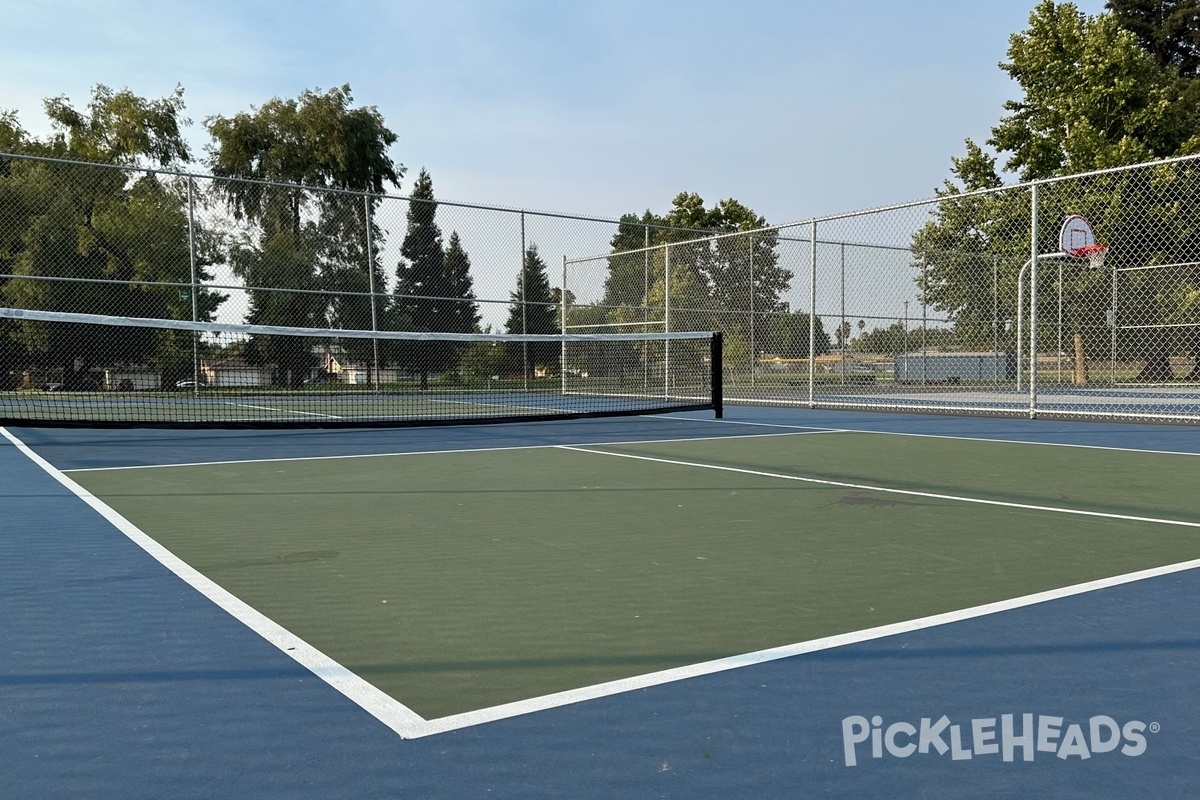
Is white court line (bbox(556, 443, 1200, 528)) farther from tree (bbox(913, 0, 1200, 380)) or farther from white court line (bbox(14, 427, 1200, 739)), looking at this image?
tree (bbox(913, 0, 1200, 380))

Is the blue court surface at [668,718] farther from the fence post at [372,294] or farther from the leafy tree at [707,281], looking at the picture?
the leafy tree at [707,281]

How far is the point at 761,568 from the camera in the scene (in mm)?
4008

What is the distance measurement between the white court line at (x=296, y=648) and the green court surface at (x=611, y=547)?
0.05 meters

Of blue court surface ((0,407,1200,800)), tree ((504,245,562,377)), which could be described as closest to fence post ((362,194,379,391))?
tree ((504,245,562,377))

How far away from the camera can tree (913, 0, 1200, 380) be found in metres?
23.4

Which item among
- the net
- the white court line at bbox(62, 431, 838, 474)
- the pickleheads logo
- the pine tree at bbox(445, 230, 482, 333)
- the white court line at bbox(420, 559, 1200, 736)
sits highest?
the pine tree at bbox(445, 230, 482, 333)

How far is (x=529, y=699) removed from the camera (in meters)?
2.47

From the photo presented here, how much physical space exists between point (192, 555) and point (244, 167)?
36.6m

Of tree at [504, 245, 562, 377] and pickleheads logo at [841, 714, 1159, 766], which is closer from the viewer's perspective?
pickleheads logo at [841, 714, 1159, 766]

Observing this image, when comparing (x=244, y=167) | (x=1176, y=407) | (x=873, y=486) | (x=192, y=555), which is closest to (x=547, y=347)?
(x=1176, y=407)

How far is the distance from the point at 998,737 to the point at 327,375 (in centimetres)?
1718

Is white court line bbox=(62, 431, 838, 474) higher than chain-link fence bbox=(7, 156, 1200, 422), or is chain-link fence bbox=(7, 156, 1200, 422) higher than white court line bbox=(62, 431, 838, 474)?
chain-link fence bbox=(7, 156, 1200, 422)

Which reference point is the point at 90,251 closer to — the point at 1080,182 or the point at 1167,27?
the point at 1080,182

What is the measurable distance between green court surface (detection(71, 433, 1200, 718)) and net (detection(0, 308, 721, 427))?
19.1 ft
